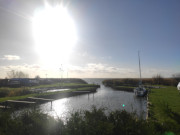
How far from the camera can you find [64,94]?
33.3m

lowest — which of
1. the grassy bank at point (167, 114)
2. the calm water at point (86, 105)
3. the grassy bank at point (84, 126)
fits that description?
the calm water at point (86, 105)

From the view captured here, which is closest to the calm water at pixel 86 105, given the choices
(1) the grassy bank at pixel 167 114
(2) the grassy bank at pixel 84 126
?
(1) the grassy bank at pixel 167 114

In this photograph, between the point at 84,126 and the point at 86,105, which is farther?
the point at 86,105

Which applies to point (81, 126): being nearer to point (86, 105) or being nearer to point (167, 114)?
point (167, 114)

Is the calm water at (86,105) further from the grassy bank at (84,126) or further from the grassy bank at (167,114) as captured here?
the grassy bank at (84,126)

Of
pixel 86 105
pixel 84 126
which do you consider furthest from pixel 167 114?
pixel 86 105

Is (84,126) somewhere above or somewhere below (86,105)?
above

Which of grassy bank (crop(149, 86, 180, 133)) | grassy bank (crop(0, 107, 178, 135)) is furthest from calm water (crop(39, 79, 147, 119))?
grassy bank (crop(0, 107, 178, 135))

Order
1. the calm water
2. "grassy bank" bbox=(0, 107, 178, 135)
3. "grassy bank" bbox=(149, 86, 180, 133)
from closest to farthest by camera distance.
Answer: "grassy bank" bbox=(0, 107, 178, 135) < "grassy bank" bbox=(149, 86, 180, 133) < the calm water

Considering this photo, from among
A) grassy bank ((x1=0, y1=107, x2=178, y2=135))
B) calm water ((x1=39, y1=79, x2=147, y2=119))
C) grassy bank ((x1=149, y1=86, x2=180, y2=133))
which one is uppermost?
grassy bank ((x1=0, y1=107, x2=178, y2=135))

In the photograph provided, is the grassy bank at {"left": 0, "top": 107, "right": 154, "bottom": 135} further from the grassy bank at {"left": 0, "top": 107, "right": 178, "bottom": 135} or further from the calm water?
the calm water

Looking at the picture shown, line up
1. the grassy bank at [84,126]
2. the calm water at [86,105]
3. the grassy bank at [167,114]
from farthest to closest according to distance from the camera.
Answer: the calm water at [86,105] → the grassy bank at [167,114] → the grassy bank at [84,126]

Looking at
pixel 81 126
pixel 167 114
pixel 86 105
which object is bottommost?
pixel 86 105

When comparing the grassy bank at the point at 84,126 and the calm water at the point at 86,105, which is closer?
the grassy bank at the point at 84,126
